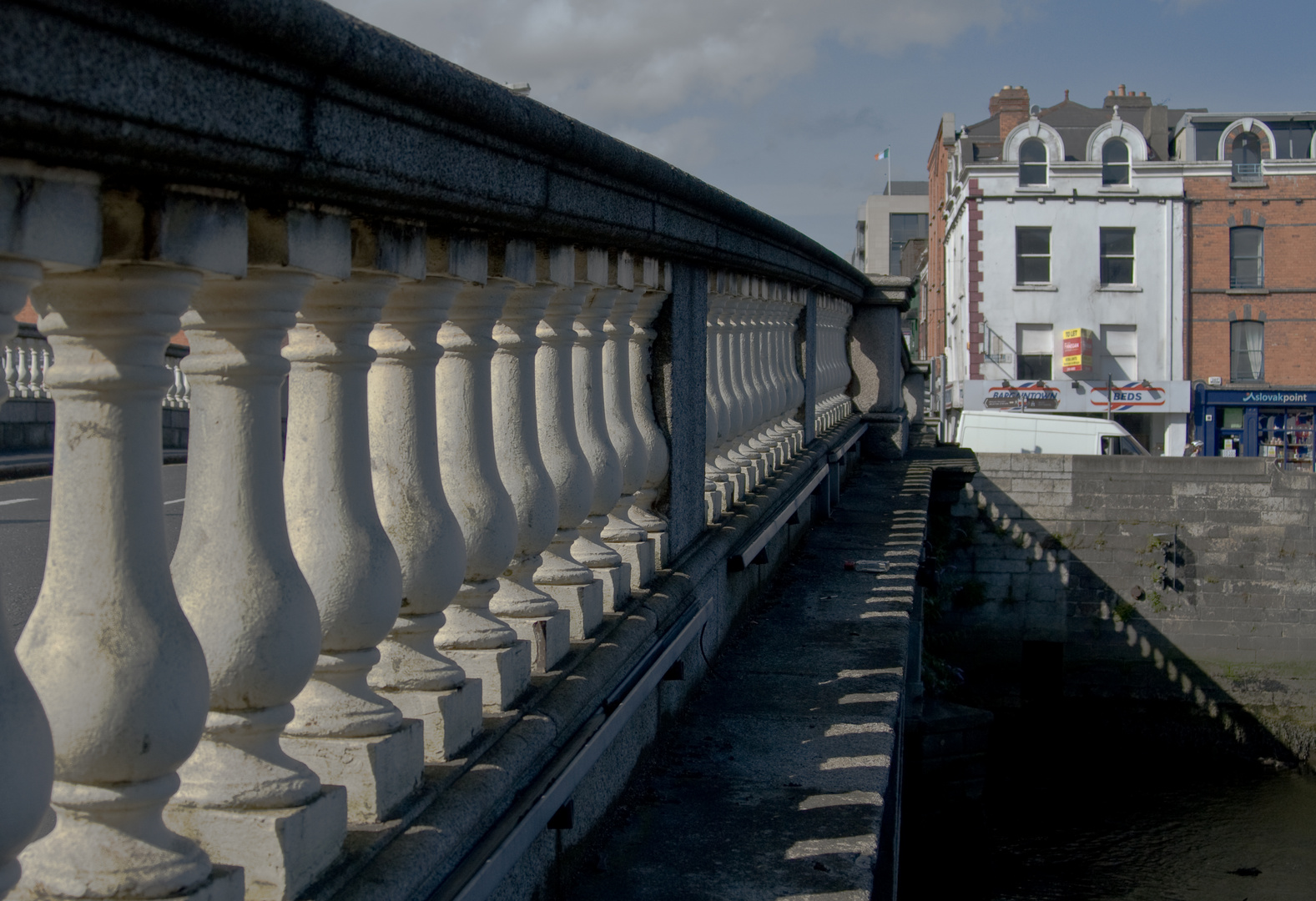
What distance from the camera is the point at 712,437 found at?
4750 millimetres

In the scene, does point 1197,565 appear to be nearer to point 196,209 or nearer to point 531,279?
point 531,279

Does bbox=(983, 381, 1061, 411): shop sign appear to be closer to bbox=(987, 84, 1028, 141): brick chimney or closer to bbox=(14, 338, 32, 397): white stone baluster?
bbox=(987, 84, 1028, 141): brick chimney

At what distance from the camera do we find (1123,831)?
13469mm

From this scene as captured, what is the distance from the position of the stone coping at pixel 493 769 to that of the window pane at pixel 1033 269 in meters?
29.0

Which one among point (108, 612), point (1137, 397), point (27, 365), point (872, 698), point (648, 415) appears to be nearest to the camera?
point (108, 612)

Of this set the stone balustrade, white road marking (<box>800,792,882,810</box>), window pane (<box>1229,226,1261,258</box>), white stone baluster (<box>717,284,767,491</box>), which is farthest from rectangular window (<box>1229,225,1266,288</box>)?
white road marking (<box>800,792,882,810</box>)

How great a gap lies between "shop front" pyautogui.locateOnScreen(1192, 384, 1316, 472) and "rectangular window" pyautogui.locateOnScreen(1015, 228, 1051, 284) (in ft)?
15.5

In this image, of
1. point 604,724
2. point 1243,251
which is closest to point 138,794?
point 604,724

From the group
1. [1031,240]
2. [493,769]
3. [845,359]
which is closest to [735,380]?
[493,769]

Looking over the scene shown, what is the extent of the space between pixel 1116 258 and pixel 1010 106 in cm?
678

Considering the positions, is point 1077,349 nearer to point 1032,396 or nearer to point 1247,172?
point 1032,396

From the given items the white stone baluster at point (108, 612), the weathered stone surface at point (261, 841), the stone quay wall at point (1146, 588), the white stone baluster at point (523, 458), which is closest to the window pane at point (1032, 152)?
the stone quay wall at point (1146, 588)

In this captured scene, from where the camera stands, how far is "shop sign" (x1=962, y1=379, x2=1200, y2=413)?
3006cm

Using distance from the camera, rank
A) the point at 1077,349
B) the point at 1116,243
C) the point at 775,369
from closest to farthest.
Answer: the point at 775,369 < the point at 1077,349 < the point at 1116,243
